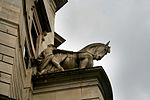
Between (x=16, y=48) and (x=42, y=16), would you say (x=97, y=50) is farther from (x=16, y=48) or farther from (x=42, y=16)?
(x=16, y=48)

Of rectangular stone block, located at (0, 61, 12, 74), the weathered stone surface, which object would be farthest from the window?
rectangular stone block, located at (0, 61, 12, 74)

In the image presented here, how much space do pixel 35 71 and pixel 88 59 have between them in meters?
2.35

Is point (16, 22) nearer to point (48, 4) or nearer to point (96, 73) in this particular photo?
point (96, 73)

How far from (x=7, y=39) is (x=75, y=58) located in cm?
455

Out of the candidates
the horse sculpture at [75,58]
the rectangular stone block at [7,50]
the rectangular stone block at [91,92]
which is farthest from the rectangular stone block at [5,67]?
the horse sculpture at [75,58]

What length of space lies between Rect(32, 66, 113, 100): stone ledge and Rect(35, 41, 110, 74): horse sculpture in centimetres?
94

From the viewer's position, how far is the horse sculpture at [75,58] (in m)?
27.5

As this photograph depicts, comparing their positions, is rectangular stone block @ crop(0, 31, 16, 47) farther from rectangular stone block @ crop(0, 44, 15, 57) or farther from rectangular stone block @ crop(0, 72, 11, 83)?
rectangular stone block @ crop(0, 72, 11, 83)

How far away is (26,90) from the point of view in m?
25.6

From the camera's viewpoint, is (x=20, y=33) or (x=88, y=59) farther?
(x=88, y=59)

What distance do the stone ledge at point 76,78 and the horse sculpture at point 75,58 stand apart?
0.94m

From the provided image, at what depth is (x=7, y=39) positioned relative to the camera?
79.8 feet

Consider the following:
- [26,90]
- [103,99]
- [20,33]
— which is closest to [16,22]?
[20,33]

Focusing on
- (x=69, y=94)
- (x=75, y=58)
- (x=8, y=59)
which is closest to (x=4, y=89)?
(x=8, y=59)
